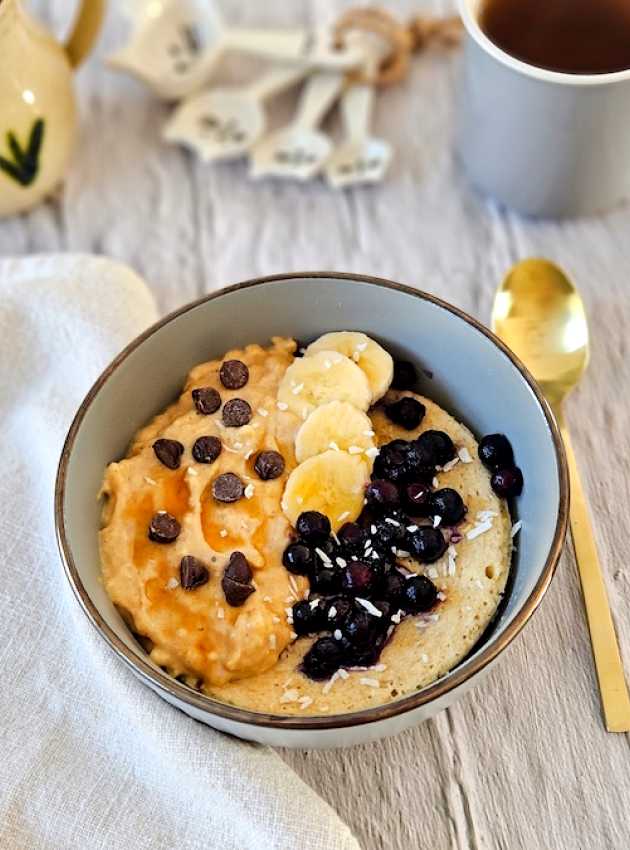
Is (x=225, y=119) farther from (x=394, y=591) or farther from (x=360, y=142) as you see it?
(x=394, y=591)

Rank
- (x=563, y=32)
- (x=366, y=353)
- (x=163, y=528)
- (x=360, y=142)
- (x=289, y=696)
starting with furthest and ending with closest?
(x=360, y=142) → (x=563, y=32) → (x=366, y=353) → (x=163, y=528) → (x=289, y=696)

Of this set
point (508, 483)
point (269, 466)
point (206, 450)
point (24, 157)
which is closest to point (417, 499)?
point (508, 483)

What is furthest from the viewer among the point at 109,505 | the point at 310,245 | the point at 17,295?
the point at 310,245

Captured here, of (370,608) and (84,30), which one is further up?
(84,30)

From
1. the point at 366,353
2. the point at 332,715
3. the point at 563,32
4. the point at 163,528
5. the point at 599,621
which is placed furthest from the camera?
the point at 563,32

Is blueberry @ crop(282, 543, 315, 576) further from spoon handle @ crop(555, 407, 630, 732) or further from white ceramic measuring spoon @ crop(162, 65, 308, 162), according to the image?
white ceramic measuring spoon @ crop(162, 65, 308, 162)

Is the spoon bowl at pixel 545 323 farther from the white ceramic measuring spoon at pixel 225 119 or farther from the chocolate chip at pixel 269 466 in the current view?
the white ceramic measuring spoon at pixel 225 119

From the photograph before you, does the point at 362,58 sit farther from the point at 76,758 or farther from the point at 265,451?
the point at 76,758

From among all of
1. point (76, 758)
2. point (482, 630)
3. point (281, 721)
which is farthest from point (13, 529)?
point (482, 630)
